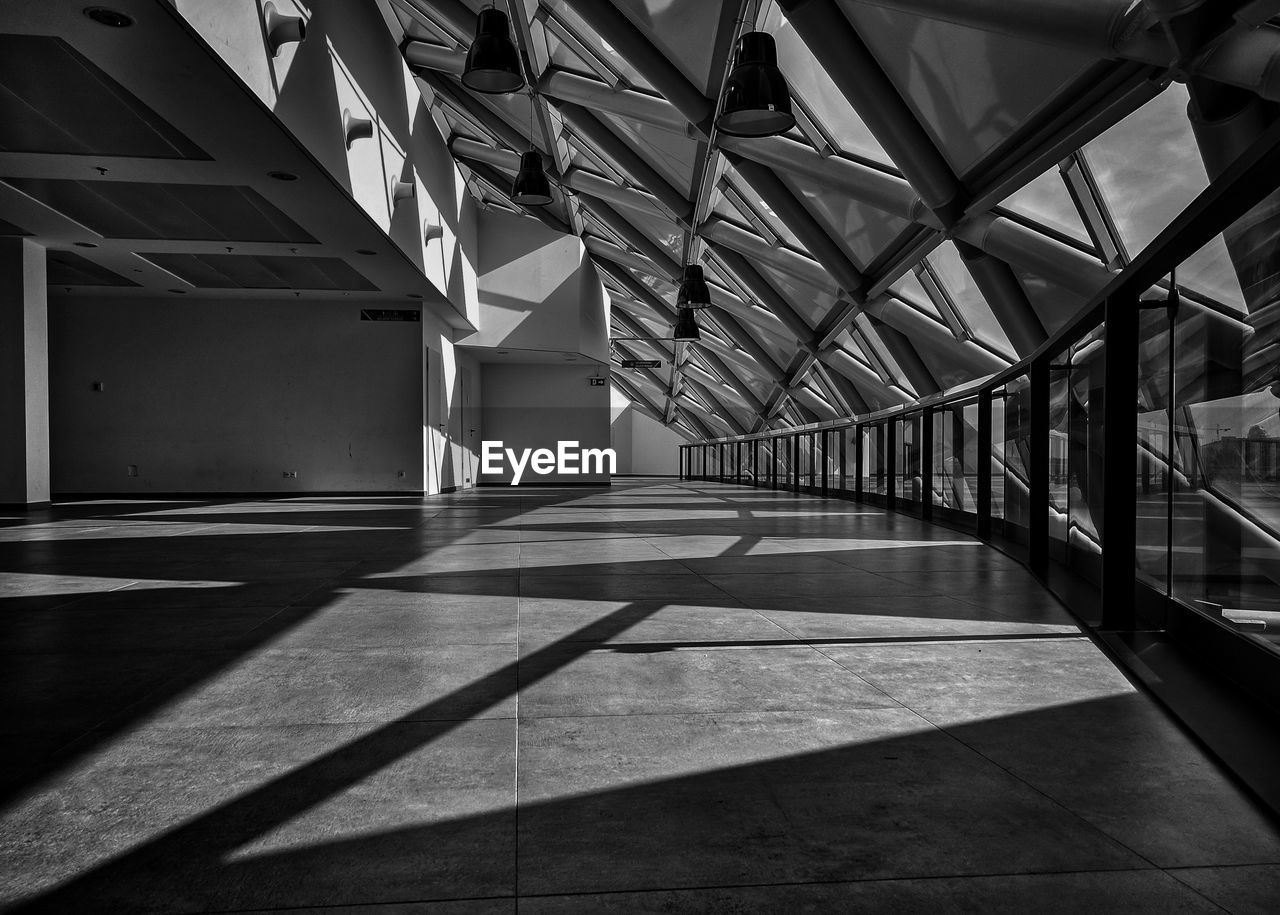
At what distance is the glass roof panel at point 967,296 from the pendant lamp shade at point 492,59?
10.4 m

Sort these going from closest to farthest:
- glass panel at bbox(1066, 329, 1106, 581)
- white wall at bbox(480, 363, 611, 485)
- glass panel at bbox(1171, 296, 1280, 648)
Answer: glass panel at bbox(1171, 296, 1280, 648) < glass panel at bbox(1066, 329, 1106, 581) < white wall at bbox(480, 363, 611, 485)

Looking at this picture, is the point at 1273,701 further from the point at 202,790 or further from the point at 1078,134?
the point at 1078,134

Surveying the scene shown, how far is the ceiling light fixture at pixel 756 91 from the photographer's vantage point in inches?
361

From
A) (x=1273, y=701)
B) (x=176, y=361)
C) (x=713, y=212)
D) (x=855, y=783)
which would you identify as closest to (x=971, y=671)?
(x=1273, y=701)

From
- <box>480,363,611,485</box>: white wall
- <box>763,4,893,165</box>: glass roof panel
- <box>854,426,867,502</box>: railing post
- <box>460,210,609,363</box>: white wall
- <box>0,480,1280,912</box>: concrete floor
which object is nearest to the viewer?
<box>0,480,1280,912</box>: concrete floor

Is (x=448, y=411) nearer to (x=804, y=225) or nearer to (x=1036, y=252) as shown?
(x=804, y=225)

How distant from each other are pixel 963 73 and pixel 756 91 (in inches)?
170

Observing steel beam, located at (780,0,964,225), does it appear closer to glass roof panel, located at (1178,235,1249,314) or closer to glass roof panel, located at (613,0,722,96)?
glass roof panel, located at (613,0,722,96)

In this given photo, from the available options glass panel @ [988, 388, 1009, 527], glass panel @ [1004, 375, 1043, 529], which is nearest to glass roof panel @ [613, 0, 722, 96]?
glass panel @ [988, 388, 1009, 527]

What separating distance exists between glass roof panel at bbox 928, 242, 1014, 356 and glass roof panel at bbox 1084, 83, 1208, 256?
18.7 feet

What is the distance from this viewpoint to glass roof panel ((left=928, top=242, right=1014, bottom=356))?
18750mm

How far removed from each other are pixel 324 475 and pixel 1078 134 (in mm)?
18926

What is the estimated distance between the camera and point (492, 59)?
34.8ft

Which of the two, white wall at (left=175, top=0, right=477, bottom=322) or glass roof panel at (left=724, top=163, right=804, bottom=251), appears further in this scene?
glass roof panel at (left=724, top=163, right=804, bottom=251)
